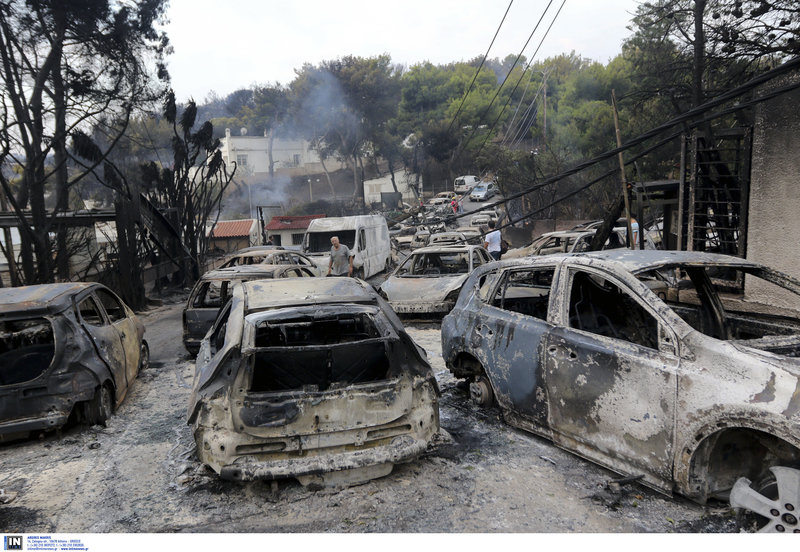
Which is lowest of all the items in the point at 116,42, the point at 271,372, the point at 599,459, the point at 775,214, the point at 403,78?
the point at 599,459

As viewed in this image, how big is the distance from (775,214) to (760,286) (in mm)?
950

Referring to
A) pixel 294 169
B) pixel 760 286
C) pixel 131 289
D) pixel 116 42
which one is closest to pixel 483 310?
pixel 760 286

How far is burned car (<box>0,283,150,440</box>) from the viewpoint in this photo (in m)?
4.79

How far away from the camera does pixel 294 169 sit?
67562mm

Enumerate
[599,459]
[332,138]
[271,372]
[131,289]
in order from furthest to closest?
[332,138] → [131,289] → [271,372] → [599,459]

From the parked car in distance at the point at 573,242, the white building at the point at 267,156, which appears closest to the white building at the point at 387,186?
the white building at the point at 267,156

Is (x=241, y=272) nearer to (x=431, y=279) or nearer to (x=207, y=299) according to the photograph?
(x=207, y=299)

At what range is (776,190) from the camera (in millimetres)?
7004

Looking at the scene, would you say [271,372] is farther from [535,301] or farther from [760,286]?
[760,286]

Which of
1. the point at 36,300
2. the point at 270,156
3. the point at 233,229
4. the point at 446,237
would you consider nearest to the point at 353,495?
the point at 36,300

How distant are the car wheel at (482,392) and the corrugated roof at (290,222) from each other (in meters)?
28.1

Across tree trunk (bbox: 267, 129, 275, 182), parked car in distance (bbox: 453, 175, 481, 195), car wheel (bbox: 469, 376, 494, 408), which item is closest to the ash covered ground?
car wheel (bbox: 469, 376, 494, 408)
